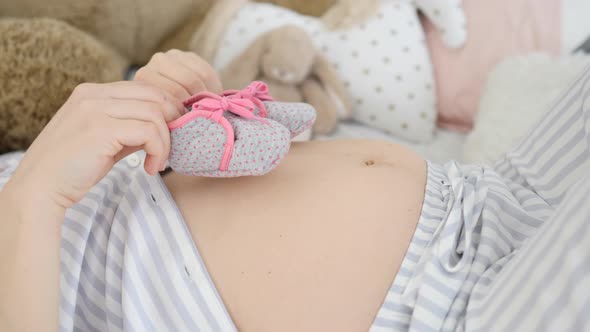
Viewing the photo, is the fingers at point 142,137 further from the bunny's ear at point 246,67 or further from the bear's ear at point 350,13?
the bear's ear at point 350,13

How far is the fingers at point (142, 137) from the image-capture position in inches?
25.5

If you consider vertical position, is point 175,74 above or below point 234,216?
above

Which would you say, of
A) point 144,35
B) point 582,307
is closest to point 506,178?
point 582,307

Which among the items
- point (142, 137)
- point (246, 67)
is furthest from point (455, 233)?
point (246, 67)

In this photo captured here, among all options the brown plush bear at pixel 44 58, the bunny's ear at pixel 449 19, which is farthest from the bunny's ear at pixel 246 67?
the bunny's ear at pixel 449 19

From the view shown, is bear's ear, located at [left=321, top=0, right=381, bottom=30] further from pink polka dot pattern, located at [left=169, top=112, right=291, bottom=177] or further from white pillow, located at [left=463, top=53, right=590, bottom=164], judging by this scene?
pink polka dot pattern, located at [left=169, top=112, right=291, bottom=177]

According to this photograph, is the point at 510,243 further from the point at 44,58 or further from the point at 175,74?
the point at 44,58

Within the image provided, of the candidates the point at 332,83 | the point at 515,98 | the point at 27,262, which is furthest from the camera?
the point at 332,83

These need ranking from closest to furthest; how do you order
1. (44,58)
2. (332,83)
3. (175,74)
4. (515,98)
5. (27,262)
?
1. (27,262)
2. (175,74)
3. (44,58)
4. (515,98)
5. (332,83)

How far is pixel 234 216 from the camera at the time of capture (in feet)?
2.51

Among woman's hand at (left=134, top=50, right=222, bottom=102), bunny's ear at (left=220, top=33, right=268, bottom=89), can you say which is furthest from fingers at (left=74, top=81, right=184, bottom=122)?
bunny's ear at (left=220, top=33, right=268, bottom=89)

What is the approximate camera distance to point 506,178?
89 cm

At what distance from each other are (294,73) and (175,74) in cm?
61

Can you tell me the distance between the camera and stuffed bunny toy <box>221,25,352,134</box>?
1.38m
